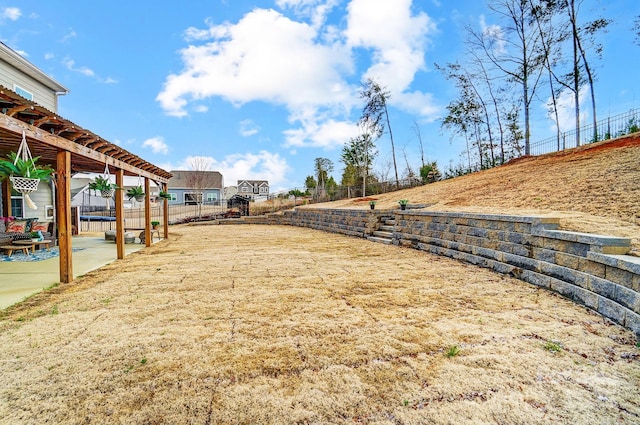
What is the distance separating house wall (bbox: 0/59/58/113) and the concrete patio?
193 inches

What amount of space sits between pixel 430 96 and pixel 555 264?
1492 centimetres

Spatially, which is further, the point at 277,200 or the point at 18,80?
the point at 277,200

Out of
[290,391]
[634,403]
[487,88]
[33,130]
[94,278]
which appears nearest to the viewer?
[634,403]

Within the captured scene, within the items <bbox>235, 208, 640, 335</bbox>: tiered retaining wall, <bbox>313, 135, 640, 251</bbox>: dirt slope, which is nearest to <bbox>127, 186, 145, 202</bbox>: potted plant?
A: <bbox>235, 208, 640, 335</bbox>: tiered retaining wall

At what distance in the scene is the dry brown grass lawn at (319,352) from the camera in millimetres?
1611

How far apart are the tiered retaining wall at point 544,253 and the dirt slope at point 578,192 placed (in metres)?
0.55

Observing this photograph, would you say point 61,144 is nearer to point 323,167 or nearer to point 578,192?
point 578,192

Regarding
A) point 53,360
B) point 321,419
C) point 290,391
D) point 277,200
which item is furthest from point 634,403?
point 277,200

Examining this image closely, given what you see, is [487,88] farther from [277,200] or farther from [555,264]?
[555,264]

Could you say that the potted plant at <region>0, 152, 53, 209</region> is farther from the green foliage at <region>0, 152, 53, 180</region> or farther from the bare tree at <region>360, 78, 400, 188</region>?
the bare tree at <region>360, 78, 400, 188</region>

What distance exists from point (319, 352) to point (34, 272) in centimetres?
585

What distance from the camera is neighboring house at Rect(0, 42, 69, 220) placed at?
7.54 m

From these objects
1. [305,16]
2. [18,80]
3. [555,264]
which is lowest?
[555,264]

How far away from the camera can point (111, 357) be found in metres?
2.19
